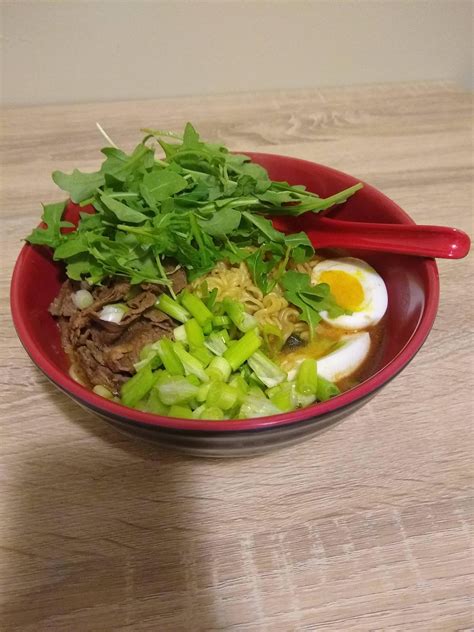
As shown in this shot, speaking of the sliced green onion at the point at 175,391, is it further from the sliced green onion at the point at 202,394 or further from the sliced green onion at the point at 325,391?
the sliced green onion at the point at 325,391

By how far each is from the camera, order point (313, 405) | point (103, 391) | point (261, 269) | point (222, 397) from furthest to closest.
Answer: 1. point (261, 269)
2. point (103, 391)
3. point (222, 397)
4. point (313, 405)

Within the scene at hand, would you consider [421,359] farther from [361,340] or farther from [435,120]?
[435,120]

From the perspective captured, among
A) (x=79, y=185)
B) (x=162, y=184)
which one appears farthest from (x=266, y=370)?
(x=79, y=185)

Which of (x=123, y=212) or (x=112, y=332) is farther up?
(x=123, y=212)

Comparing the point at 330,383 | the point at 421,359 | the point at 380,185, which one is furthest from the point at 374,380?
the point at 380,185

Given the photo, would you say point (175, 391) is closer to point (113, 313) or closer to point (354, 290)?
point (113, 313)

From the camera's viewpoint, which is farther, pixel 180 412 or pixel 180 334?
pixel 180 334

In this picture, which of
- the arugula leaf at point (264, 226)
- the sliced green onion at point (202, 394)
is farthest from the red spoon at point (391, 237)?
the sliced green onion at point (202, 394)
